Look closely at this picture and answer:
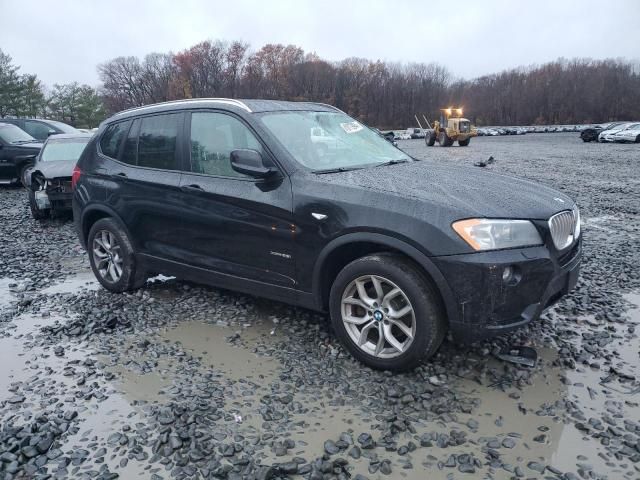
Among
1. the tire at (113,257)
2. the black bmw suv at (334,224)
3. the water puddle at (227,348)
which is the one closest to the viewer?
the black bmw suv at (334,224)

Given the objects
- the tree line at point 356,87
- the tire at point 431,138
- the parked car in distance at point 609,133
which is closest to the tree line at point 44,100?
the tree line at point 356,87

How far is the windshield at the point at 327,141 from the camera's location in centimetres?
412

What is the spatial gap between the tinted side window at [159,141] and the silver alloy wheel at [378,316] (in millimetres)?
2125

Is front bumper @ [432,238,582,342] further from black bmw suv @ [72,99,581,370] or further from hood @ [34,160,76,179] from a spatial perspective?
hood @ [34,160,76,179]

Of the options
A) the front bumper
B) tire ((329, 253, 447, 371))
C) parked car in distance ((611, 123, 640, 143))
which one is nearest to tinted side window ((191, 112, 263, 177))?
tire ((329, 253, 447, 371))

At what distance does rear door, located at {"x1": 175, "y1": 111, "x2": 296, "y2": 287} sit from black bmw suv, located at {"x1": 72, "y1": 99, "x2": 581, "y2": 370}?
0.5 inches

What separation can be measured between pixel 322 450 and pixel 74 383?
1.92m

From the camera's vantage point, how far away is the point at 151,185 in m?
4.77

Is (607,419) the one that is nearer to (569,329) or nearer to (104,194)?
(569,329)

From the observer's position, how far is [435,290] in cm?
336

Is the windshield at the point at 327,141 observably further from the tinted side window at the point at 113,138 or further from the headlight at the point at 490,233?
the tinted side window at the point at 113,138

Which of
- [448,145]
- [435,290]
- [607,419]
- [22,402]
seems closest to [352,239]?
[435,290]

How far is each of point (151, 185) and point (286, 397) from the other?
249 centimetres

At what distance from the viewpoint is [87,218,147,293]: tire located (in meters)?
5.23
